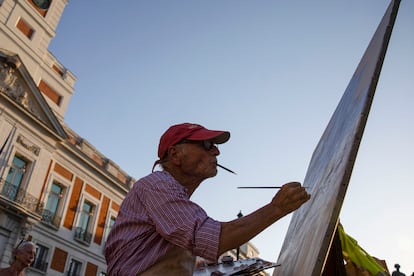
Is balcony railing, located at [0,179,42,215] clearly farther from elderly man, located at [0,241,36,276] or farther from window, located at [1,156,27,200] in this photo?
elderly man, located at [0,241,36,276]

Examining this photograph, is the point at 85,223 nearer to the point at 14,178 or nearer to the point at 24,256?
the point at 14,178

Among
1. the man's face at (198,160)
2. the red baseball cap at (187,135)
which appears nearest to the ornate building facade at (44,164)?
the red baseball cap at (187,135)

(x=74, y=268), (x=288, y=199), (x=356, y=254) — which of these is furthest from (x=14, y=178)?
(x=288, y=199)

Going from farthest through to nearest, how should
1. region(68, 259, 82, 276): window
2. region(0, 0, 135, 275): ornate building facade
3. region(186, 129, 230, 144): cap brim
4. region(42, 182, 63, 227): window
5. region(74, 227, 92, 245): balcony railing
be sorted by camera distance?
region(74, 227, 92, 245): balcony railing < region(68, 259, 82, 276): window < region(42, 182, 63, 227): window < region(0, 0, 135, 275): ornate building facade < region(186, 129, 230, 144): cap brim

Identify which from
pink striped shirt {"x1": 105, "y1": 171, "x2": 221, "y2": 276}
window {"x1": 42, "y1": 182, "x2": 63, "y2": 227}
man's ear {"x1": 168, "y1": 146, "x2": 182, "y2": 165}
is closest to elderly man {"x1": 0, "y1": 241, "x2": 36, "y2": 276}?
pink striped shirt {"x1": 105, "y1": 171, "x2": 221, "y2": 276}

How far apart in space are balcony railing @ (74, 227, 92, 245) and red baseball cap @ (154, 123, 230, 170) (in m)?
19.5

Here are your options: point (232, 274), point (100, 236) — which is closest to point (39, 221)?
point (100, 236)

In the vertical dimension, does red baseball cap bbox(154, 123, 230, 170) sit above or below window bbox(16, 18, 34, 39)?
below

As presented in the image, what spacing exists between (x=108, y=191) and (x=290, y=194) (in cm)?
2222

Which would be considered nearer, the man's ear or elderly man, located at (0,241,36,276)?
the man's ear

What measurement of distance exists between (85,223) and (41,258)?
3649 millimetres

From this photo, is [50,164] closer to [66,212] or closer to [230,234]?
[66,212]

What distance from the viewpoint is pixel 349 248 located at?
2.27 meters

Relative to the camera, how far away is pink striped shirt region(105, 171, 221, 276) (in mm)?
1312
